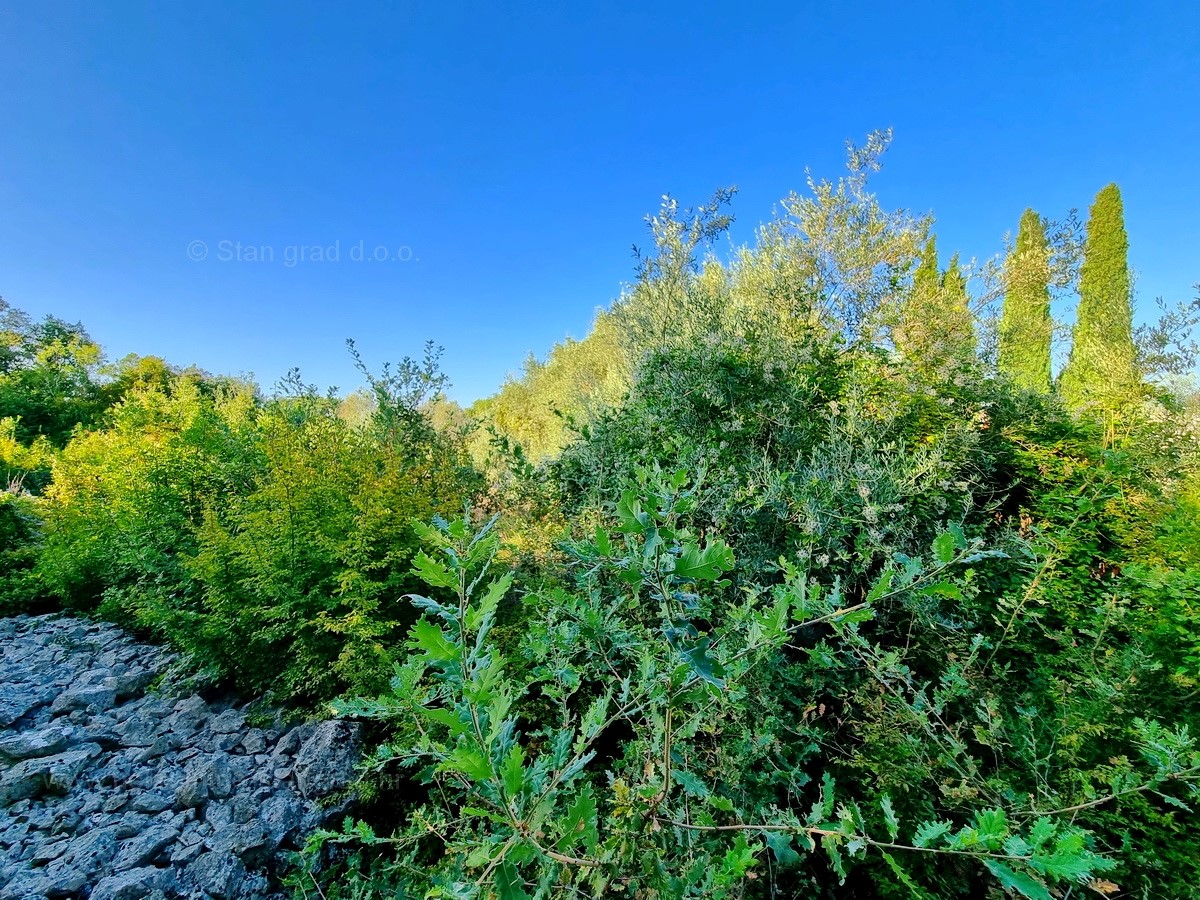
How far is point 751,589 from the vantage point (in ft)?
6.03

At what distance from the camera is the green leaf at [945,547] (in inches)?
35.8

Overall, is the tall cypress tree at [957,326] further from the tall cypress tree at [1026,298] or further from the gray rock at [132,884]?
the gray rock at [132,884]

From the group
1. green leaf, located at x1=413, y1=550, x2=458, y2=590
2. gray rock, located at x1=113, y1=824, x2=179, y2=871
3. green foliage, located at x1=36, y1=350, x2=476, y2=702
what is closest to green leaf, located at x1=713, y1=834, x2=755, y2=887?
green leaf, located at x1=413, y1=550, x2=458, y2=590

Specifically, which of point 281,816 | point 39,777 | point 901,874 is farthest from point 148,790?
point 901,874

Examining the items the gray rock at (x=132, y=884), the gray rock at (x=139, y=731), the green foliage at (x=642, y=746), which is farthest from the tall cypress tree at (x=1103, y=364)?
the gray rock at (x=139, y=731)

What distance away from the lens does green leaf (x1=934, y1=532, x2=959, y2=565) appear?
2.98ft

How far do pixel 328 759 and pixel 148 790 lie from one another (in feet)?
3.23

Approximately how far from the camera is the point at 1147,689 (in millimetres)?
2227

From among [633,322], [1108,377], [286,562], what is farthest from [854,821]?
[1108,377]

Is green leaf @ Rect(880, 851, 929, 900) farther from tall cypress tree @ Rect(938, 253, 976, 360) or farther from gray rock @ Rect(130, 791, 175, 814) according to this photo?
tall cypress tree @ Rect(938, 253, 976, 360)

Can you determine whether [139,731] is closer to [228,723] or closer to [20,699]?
[228,723]

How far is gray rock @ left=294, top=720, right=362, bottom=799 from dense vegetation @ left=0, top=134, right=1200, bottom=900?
0.22 meters

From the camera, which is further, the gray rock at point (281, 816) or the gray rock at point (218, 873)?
the gray rock at point (281, 816)

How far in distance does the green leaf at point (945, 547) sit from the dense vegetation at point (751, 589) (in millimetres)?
16
